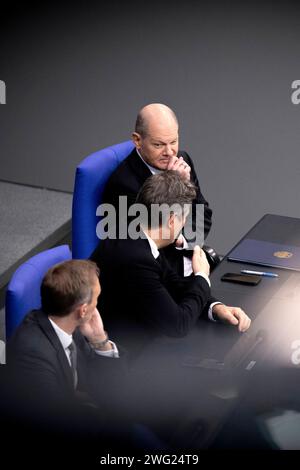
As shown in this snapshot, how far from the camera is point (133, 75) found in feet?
15.5

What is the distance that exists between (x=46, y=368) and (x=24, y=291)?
324mm

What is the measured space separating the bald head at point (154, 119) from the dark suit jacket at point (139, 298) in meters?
0.88

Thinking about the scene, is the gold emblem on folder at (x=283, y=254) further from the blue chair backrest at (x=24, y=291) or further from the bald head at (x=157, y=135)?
the blue chair backrest at (x=24, y=291)

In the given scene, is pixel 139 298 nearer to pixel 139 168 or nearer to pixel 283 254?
pixel 283 254

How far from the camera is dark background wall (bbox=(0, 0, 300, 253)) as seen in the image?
14.6 ft

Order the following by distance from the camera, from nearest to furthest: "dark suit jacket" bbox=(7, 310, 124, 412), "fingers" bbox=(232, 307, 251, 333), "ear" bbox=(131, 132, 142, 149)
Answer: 1. "dark suit jacket" bbox=(7, 310, 124, 412)
2. "fingers" bbox=(232, 307, 251, 333)
3. "ear" bbox=(131, 132, 142, 149)

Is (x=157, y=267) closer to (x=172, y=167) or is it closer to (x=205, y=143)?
(x=172, y=167)

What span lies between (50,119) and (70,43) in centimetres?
47

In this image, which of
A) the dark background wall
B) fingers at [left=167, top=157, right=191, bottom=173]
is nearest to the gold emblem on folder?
fingers at [left=167, top=157, right=191, bottom=173]

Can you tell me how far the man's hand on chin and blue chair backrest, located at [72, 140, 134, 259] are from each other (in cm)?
105

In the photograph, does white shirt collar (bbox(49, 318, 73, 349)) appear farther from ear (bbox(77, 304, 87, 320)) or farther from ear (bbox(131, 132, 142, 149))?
ear (bbox(131, 132, 142, 149))

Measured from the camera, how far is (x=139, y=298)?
264 cm

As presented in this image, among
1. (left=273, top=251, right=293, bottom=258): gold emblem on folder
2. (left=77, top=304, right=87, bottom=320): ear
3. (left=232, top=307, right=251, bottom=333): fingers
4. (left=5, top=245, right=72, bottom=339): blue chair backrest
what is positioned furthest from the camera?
(left=273, top=251, right=293, bottom=258): gold emblem on folder

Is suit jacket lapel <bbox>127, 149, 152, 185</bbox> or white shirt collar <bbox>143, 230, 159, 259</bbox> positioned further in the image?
suit jacket lapel <bbox>127, 149, 152, 185</bbox>
